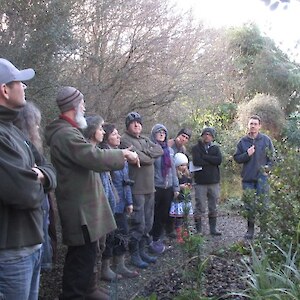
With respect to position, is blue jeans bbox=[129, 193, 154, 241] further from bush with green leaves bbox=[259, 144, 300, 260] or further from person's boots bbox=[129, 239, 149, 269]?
bush with green leaves bbox=[259, 144, 300, 260]

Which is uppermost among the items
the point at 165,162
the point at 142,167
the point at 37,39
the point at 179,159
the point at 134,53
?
the point at 134,53

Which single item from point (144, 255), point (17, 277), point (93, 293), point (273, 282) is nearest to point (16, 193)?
point (17, 277)

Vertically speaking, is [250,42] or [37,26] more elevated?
[250,42]

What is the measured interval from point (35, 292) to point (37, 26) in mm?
3963

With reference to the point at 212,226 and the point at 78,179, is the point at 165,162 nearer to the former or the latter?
the point at 212,226

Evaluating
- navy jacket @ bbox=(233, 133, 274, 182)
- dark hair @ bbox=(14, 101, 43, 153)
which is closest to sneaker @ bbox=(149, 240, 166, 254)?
navy jacket @ bbox=(233, 133, 274, 182)

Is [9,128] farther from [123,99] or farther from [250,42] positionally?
[250,42]

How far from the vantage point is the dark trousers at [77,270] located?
3859 mm

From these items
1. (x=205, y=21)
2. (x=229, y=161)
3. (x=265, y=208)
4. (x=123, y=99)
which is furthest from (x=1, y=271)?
(x=229, y=161)

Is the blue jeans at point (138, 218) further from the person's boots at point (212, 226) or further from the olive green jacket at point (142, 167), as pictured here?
the person's boots at point (212, 226)

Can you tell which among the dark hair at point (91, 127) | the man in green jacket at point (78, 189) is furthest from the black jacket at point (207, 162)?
the man in green jacket at point (78, 189)

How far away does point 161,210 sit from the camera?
683 cm

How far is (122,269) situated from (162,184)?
5.32ft

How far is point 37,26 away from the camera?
19.7 ft
